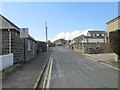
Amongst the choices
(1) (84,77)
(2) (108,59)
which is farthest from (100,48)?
(1) (84,77)

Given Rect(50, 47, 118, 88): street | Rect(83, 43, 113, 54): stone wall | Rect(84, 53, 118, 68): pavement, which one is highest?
Rect(83, 43, 113, 54): stone wall

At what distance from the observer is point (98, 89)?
11.6m

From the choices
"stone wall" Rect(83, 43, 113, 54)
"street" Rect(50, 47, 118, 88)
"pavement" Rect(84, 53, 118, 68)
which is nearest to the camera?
"street" Rect(50, 47, 118, 88)

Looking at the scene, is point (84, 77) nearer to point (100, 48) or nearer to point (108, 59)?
point (108, 59)

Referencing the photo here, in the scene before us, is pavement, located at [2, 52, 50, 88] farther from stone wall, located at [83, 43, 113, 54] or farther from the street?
stone wall, located at [83, 43, 113, 54]

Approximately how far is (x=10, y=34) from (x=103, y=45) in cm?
4077

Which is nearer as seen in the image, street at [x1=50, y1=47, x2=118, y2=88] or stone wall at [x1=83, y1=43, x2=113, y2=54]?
street at [x1=50, y1=47, x2=118, y2=88]

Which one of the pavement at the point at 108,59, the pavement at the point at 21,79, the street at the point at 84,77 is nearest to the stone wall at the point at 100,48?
the pavement at the point at 108,59

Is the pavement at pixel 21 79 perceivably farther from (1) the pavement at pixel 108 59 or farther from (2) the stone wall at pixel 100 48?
(2) the stone wall at pixel 100 48

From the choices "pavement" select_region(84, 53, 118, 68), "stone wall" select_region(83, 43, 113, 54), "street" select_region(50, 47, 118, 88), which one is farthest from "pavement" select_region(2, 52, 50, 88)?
"stone wall" select_region(83, 43, 113, 54)

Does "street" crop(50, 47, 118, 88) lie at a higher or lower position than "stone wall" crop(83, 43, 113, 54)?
lower

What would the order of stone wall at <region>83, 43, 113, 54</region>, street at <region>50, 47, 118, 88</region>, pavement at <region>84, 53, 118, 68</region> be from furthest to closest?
stone wall at <region>83, 43, 113, 54</region> → pavement at <region>84, 53, 118, 68</region> → street at <region>50, 47, 118, 88</region>

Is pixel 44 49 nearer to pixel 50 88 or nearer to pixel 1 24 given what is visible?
pixel 1 24

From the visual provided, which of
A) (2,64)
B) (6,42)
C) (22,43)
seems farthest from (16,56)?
(2,64)
